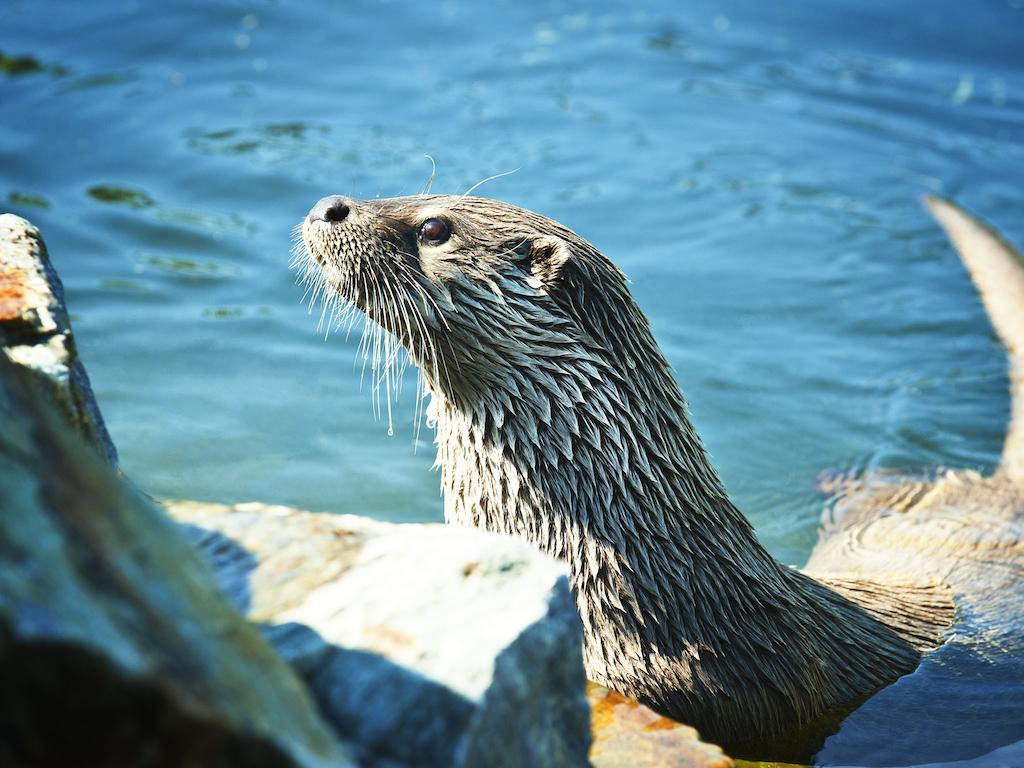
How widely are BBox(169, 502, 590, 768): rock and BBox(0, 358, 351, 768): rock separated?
0.21 metres

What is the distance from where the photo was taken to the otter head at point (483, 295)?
3109mm

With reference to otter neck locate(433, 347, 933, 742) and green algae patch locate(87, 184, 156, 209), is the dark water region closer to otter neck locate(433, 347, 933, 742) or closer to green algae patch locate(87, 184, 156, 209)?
green algae patch locate(87, 184, 156, 209)

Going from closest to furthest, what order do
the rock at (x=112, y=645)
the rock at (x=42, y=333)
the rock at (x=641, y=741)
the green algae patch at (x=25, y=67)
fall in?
the rock at (x=112, y=645)
the rock at (x=42, y=333)
the rock at (x=641, y=741)
the green algae patch at (x=25, y=67)

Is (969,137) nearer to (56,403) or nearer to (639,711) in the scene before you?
(639,711)

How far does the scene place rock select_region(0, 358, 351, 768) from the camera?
115cm

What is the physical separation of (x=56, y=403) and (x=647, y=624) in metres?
1.61

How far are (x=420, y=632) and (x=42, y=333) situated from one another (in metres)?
1.11

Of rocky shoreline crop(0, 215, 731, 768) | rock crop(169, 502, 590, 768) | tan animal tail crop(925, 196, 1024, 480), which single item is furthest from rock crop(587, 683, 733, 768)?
tan animal tail crop(925, 196, 1024, 480)

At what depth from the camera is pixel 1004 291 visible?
5.67 metres

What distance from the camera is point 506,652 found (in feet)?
5.67

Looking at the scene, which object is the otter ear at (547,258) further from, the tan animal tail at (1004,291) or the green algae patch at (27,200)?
the green algae patch at (27,200)

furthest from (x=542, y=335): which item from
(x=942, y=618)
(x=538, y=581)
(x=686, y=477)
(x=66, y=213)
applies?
(x=66, y=213)

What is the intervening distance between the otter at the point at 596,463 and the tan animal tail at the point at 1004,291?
2.00 m

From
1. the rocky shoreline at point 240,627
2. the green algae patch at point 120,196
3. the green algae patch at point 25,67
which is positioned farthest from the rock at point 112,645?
the green algae patch at point 25,67
